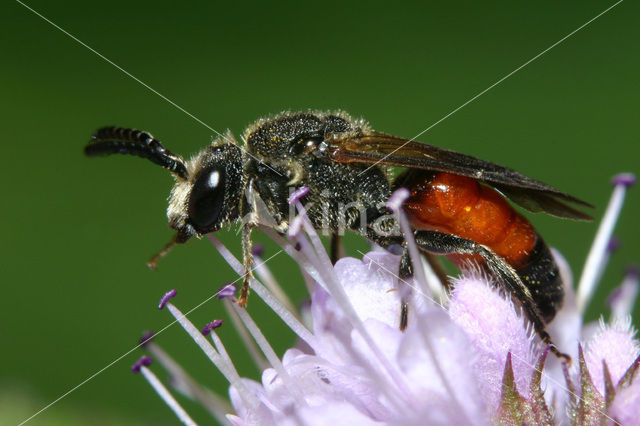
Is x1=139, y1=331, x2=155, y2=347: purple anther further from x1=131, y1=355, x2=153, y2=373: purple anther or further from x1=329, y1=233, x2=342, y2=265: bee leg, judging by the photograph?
x1=329, y1=233, x2=342, y2=265: bee leg

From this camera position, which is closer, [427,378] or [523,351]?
[427,378]

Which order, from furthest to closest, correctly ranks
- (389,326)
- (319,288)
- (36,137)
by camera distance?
(36,137)
(319,288)
(389,326)

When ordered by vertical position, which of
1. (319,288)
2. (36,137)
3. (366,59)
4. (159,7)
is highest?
(159,7)

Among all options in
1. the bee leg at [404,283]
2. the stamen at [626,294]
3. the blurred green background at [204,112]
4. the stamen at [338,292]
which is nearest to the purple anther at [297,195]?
the stamen at [338,292]

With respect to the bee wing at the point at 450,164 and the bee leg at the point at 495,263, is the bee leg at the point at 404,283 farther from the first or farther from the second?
the bee wing at the point at 450,164

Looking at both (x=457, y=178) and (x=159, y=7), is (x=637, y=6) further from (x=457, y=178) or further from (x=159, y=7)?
(x=457, y=178)

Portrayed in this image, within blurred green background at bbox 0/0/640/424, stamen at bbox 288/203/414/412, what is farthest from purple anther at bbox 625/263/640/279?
blurred green background at bbox 0/0/640/424

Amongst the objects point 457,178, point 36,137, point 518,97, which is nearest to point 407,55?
point 518,97
